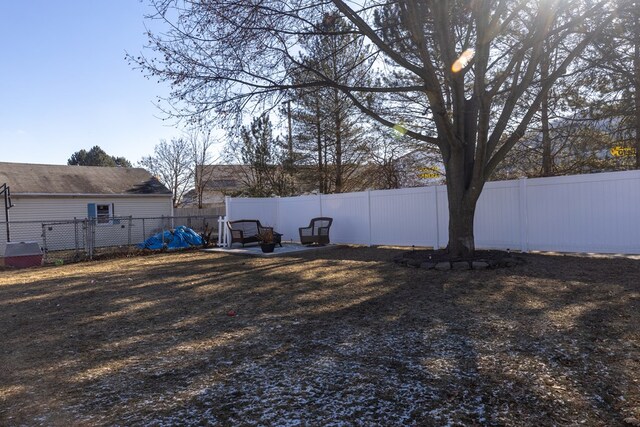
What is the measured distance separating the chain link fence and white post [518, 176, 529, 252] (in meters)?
10.9

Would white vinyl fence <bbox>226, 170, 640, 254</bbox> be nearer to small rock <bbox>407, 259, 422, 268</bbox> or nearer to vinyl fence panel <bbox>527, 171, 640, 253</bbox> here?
vinyl fence panel <bbox>527, 171, 640, 253</bbox>

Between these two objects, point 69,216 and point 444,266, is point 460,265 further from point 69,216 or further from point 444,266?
point 69,216

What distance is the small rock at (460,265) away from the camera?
9.12 meters

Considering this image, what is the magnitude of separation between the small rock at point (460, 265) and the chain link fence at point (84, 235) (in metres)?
10.7

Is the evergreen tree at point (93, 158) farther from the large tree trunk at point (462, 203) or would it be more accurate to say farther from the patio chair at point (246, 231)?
the large tree trunk at point (462, 203)

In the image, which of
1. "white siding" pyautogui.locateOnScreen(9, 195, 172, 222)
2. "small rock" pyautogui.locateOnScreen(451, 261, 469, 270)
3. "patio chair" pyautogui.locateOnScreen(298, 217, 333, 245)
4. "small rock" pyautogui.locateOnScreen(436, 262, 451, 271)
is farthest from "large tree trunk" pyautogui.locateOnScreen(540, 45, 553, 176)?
"white siding" pyautogui.locateOnScreen(9, 195, 172, 222)

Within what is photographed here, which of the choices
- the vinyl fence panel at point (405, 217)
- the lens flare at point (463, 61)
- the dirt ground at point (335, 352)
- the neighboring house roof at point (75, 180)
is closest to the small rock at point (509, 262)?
the dirt ground at point (335, 352)

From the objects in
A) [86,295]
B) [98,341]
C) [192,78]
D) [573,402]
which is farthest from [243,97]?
[573,402]

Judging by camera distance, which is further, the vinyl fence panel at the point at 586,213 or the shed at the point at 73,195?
the shed at the point at 73,195

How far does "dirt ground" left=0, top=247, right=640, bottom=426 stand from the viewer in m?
3.09

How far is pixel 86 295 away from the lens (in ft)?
26.4

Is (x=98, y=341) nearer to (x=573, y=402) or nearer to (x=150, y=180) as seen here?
(x=573, y=402)

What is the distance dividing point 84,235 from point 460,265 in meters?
12.9

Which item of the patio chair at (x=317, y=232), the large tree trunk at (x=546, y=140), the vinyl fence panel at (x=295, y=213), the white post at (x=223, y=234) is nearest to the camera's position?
the large tree trunk at (x=546, y=140)
